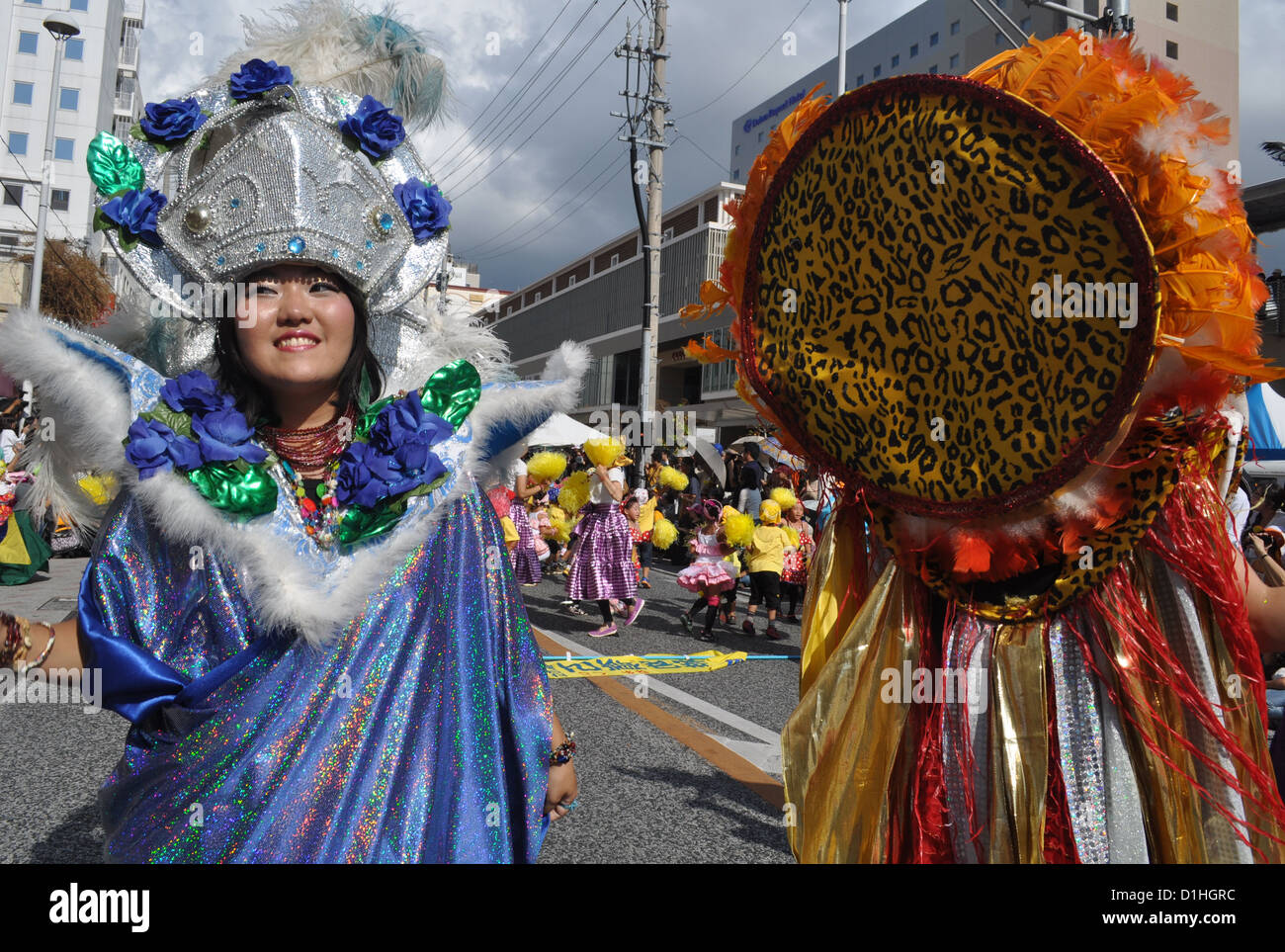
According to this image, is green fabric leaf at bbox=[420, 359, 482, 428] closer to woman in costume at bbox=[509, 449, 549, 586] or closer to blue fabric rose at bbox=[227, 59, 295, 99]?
blue fabric rose at bbox=[227, 59, 295, 99]

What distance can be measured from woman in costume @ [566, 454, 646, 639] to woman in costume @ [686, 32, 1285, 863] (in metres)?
6.69

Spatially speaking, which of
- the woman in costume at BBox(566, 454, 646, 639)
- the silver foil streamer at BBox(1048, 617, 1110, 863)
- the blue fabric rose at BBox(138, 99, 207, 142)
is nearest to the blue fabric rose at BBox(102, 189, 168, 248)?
the blue fabric rose at BBox(138, 99, 207, 142)

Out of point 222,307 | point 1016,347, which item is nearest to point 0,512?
point 222,307

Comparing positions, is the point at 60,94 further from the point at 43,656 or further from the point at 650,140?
the point at 43,656

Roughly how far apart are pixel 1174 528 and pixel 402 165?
1669 mm

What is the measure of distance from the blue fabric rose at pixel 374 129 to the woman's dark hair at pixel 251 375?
0.31 m

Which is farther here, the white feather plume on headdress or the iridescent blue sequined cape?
the white feather plume on headdress

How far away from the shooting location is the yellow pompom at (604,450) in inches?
361

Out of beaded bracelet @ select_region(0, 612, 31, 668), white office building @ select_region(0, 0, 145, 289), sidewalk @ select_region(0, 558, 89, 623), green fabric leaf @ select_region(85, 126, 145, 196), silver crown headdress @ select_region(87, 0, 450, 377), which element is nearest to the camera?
beaded bracelet @ select_region(0, 612, 31, 668)

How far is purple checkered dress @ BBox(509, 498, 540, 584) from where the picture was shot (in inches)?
419

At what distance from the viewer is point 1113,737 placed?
174 centimetres

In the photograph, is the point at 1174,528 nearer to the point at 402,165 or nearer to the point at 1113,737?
the point at 1113,737

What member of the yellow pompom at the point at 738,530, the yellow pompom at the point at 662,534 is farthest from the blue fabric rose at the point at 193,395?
the yellow pompom at the point at 662,534

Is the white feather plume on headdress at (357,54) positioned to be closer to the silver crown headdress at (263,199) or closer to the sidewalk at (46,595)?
the silver crown headdress at (263,199)
